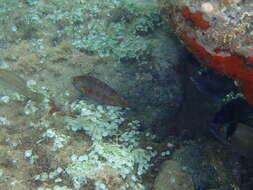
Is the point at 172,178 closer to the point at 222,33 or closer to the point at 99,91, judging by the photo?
the point at 99,91

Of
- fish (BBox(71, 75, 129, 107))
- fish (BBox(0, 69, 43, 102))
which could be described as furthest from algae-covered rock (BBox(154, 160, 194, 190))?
fish (BBox(0, 69, 43, 102))

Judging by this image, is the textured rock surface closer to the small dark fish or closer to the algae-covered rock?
the small dark fish

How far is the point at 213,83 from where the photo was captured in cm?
390

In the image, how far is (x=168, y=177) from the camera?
11.0 feet

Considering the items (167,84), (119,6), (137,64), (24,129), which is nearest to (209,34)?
(167,84)

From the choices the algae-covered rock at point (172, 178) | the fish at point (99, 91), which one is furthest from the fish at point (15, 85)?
the algae-covered rock at point (172, 178)

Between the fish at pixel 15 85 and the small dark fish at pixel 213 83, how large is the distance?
2.24 m

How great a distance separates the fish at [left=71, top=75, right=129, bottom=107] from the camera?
13.1 ft

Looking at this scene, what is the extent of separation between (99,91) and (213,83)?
61.6 inches

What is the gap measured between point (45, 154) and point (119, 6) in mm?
3261

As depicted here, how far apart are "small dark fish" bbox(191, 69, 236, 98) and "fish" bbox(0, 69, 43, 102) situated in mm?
2243

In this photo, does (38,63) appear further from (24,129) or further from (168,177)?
(168,177)

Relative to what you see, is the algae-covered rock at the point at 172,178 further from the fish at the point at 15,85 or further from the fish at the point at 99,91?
the fish at the point at 15,85

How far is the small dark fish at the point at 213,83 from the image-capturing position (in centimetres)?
384
